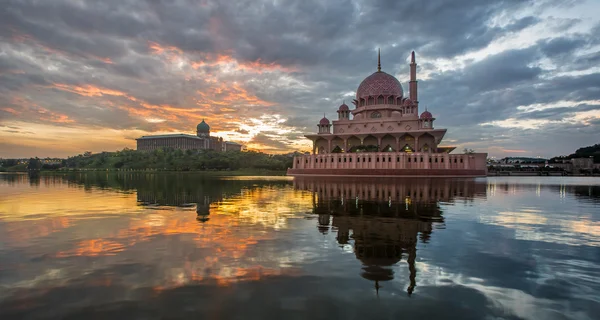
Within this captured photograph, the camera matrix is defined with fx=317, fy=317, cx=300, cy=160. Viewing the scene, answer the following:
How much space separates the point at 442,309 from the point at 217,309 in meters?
3.27

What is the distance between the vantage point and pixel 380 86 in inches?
2608

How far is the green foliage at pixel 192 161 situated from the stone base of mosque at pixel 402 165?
35.5 meters

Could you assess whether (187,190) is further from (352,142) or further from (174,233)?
(352,142)

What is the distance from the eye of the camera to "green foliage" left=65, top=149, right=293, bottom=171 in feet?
320

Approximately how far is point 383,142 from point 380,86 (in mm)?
11890

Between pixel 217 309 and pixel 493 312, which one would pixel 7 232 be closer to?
pixel 217 309

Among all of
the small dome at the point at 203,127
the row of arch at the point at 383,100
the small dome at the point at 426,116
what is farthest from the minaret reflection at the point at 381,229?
the small dome at the point at 203,127

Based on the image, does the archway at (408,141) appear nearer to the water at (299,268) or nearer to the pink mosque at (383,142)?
the pink mosque at (383,142)

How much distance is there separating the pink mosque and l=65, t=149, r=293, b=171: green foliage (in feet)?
93.2

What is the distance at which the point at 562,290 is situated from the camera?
535cm

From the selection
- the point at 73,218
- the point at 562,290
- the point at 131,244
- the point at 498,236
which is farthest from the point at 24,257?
the point at 498,236

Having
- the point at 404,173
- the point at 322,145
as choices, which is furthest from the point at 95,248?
the point at 322,145

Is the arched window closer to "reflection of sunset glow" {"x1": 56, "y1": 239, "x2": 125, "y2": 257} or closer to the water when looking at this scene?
the water

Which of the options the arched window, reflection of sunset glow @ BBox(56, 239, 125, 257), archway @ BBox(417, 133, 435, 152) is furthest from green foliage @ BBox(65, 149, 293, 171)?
reflection of sunset glow @ BBox(56, 239, 125, 257)
